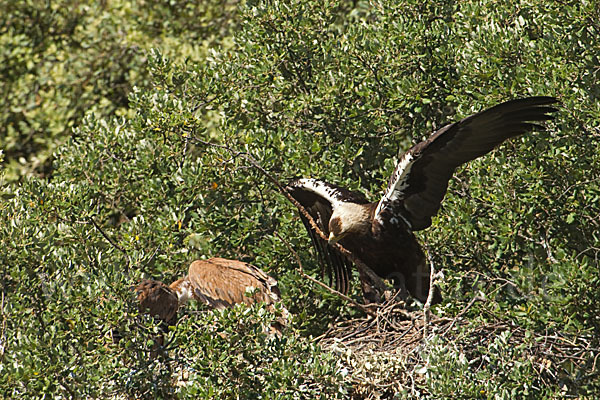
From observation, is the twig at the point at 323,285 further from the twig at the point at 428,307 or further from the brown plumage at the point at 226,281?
the twig at the point at 428,307

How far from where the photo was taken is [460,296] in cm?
516

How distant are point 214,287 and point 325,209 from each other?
106 centimetres

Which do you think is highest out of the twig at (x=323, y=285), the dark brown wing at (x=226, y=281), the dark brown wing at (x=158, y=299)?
the twig at (x=323, y=285)

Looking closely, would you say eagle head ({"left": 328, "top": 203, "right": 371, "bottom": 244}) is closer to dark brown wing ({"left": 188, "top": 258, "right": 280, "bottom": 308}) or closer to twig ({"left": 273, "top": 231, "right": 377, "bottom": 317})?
twig ({"left": 273, "top": 231, "right": 377, "bottom": 317})

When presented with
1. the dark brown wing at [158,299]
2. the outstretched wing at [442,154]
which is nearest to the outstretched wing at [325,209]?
the outstretched wing at [442,154]

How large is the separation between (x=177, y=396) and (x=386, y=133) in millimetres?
2660

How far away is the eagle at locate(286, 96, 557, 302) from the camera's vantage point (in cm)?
484

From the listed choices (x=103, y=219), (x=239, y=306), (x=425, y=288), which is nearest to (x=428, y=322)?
(x=425, y=288)

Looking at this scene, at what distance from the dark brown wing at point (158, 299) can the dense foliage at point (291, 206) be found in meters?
0.18

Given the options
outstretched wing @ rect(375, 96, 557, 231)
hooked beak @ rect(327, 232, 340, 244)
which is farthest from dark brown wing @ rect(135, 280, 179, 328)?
outstretched wing @ rect(375, 96, 557, 231)

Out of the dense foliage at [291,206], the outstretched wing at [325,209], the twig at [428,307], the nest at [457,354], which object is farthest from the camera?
the outstretched wing at [325,209]

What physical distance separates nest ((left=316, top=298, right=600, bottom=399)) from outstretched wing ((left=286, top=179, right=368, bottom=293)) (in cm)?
95

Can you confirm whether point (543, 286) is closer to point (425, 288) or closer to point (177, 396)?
point (425, 288)

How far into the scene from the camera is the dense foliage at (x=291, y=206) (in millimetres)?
4496
